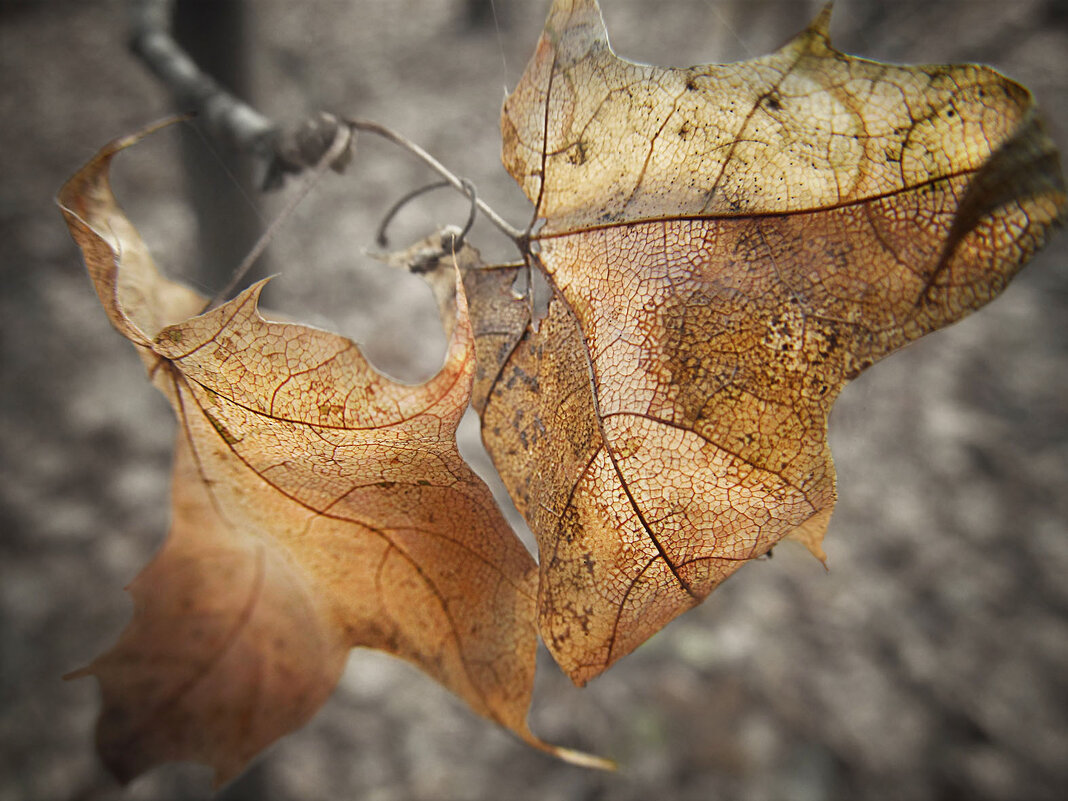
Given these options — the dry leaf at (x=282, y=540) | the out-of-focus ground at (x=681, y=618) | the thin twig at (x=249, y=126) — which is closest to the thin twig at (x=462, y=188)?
the thin twig at (x=249, y=126)

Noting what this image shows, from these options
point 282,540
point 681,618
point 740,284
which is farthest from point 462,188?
point 681,618

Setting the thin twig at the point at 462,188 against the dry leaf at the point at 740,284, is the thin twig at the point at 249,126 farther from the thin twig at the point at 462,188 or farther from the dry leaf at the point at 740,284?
the dry leaf at the point at 740,284

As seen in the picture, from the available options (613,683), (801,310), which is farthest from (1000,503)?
(801,310)

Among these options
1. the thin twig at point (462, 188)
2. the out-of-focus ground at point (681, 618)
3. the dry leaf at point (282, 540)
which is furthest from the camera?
the out-of-focus ground at point (681, 618)

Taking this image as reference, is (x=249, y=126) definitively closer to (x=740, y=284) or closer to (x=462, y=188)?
(x=462, y=188)

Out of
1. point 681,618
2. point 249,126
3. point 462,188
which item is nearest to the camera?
point 462,188

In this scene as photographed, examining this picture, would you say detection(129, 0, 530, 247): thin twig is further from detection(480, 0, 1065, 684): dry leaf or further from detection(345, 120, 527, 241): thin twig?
detection(480, 0, 1065, 684): dry leaf

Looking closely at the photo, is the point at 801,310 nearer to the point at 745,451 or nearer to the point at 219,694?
the point at 745,451
